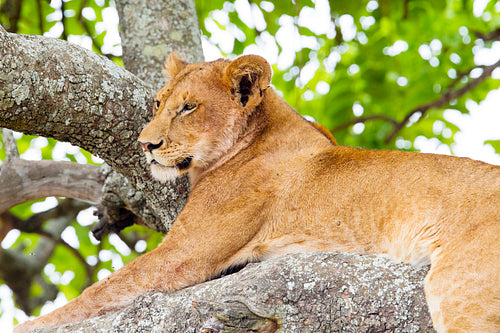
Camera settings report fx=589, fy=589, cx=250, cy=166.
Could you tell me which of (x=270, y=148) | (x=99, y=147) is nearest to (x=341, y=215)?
(x=270, y=148)

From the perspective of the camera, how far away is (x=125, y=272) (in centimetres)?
322

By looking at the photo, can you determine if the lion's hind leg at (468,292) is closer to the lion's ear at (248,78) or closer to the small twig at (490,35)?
the lion's ear at (248,78)

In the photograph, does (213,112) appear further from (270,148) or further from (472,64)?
(472,64)

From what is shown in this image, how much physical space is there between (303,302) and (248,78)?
158cm

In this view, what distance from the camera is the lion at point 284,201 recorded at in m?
2.47

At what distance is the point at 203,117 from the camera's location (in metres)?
3.55

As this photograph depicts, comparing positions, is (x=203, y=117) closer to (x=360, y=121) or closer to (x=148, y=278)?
(x=148, y=278)

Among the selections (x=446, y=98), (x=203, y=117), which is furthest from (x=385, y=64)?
(x=203, y=117)

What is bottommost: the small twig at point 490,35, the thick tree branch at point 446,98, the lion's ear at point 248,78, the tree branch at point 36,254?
the tree branch at point 36,254

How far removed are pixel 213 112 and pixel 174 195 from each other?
0.74 m

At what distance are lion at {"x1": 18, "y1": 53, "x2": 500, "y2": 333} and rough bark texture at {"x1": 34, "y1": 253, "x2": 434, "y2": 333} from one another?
5.1 inches

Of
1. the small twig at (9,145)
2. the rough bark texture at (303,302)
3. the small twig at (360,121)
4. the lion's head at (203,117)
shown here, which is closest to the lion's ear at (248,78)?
the lion's head at (203,117)

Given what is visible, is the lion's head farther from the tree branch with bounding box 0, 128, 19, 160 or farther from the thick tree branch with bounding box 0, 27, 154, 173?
the tree branch with bounding box 0, 128, 19, 160

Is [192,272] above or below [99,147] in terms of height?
below
